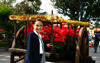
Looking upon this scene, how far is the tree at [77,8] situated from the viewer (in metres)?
27.9

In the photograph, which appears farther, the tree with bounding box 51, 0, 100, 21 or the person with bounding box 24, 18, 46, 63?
the tree with bounding box 51, 0, 100, 21

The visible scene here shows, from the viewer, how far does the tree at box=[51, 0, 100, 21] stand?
27.9 meters

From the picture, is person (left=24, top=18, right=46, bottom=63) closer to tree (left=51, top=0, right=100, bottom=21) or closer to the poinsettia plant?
the poinsettia plant

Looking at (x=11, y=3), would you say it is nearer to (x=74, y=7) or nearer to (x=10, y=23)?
(x=74, y=7)

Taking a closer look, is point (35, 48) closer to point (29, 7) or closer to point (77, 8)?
point (77, 8)

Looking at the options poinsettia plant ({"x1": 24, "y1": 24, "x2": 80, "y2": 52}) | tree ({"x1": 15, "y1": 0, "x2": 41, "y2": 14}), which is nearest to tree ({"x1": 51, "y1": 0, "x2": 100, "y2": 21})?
tree ({"x1": 15, "y1": 0, "x2": 41, "y2": 14})

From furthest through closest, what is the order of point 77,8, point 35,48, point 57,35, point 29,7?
1. point 29,7
2. point 77,8
3. point 57,35
4. point 35,48

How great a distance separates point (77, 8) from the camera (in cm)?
2816

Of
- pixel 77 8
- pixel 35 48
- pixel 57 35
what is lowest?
pixel 35 48

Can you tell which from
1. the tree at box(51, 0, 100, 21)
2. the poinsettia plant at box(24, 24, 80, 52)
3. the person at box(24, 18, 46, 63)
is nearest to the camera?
the person at box(24, 18, 46, 63)

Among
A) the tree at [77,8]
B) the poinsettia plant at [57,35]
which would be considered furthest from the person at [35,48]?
the tree at [77,8]

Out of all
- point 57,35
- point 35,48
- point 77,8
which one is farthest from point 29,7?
point 35,48

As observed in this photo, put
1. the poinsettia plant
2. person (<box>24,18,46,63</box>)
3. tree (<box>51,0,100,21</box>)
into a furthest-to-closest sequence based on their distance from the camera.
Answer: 1. tree (<box>51,0,100,21</box>)
2. the poinsettia plant
3. person (<box>24,18,46,63</box>)

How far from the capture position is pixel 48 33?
6.18 m
